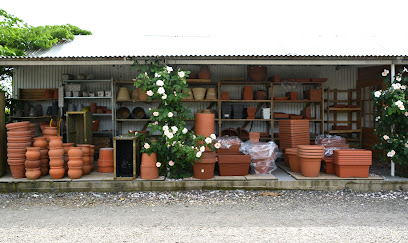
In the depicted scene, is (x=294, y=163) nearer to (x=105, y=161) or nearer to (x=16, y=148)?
(x=105, y=161)

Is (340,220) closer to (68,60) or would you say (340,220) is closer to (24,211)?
(24,211)

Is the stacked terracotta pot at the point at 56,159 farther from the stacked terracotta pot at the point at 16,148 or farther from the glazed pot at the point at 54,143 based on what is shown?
the stacked terracotta pot at the point at 16,148

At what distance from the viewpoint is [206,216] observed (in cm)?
491

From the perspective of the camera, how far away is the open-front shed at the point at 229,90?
357 inches

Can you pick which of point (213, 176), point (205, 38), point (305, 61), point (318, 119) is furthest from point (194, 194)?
point (205, 38)

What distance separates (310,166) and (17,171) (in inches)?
218

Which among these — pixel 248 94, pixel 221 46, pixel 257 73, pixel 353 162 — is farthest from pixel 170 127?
pixel 221 46

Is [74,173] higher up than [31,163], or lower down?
lower down

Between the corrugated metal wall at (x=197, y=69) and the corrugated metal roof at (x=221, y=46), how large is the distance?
0.50 metres

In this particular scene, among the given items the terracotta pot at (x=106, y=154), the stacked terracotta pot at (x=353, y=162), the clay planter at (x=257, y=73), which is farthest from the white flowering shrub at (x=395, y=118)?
the terracotta pot at (x=106, y=154)

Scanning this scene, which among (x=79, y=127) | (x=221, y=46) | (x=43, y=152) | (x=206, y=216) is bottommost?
(x=206, y=216)

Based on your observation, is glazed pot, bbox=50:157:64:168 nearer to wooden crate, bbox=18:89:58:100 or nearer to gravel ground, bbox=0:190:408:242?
gravel ground, bbox=0:190:408:242

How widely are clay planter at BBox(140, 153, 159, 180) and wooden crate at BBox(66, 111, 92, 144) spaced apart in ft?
6.94

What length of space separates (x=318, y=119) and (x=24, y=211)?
7.32 metres
